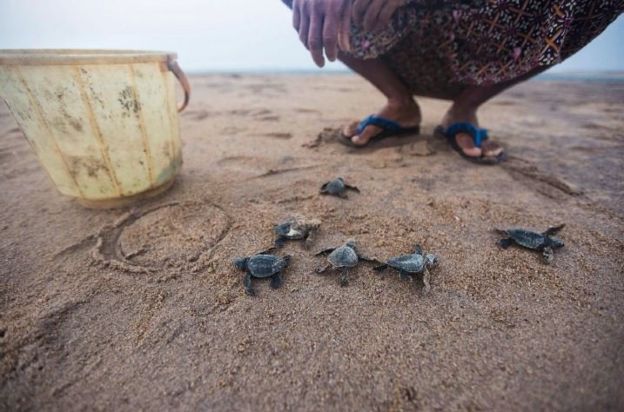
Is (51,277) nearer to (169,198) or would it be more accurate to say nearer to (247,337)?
(169,198)

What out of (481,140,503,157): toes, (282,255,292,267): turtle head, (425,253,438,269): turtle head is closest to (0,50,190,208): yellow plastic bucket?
(282,255,292,267): turtle head

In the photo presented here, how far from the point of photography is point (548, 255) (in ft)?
3.72

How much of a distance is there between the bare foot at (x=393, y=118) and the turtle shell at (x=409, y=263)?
131cm

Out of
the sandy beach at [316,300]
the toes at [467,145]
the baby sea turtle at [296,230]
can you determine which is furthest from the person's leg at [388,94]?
the baby sea turtle at [296,230]

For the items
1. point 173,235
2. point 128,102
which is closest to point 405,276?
point 173,235

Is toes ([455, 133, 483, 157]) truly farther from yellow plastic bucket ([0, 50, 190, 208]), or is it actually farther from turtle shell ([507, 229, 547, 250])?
yellow plastic bucket ([0, 50, 190, 208])

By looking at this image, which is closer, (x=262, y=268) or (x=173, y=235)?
(x=262, y=268)

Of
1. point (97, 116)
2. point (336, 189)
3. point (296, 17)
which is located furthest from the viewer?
point (336, 189)

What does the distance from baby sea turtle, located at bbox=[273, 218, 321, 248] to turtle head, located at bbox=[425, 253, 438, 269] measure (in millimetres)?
470

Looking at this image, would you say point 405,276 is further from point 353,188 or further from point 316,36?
point 316,36

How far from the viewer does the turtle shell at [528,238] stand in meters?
1.16

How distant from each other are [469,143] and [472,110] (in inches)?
12.3

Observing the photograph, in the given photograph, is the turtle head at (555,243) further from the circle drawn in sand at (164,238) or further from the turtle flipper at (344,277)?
the circle drawn in sand at (164,238)

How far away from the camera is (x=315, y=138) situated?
2.46 m
